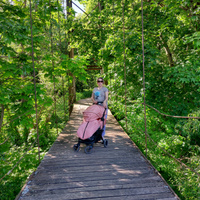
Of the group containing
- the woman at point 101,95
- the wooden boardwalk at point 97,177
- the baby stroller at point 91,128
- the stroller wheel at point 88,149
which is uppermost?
the woman at point 101,95

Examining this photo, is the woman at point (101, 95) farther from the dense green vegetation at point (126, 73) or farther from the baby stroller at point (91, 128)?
the dense green vegetation at point (126, 73)

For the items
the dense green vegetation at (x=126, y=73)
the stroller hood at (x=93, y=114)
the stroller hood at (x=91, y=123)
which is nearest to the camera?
the stroller hood at (x=91, y=123)

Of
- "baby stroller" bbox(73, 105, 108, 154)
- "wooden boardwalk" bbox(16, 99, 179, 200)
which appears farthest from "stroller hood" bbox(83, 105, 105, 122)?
"wooden boardwalk" bbox(16, 99, 179, 200)

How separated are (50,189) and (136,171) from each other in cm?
123

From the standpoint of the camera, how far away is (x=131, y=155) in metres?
3.10

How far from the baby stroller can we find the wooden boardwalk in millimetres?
200

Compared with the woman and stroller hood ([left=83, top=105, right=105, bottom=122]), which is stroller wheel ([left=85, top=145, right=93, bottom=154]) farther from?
the woman

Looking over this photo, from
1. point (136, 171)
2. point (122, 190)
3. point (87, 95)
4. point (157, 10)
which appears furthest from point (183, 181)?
point (87, 95)

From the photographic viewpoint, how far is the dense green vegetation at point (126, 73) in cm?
383

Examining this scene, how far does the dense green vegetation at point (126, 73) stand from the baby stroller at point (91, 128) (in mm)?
841

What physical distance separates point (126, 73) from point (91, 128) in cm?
283

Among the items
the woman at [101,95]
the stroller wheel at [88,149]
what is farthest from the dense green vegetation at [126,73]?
the stroller wheel at [88,149]

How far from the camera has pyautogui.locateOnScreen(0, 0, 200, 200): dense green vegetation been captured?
3834mm

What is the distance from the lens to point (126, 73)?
214 inches
